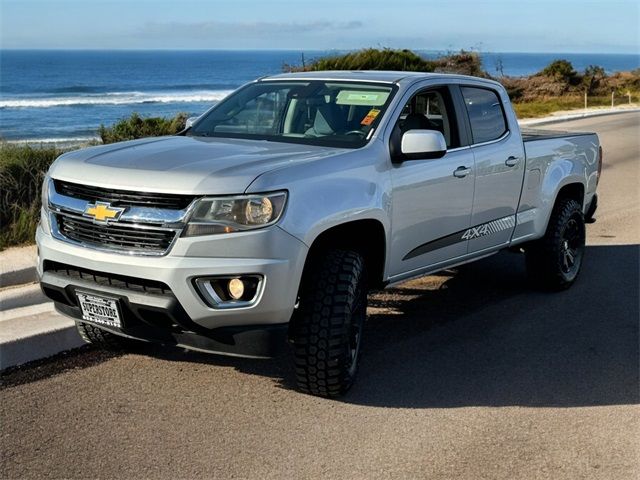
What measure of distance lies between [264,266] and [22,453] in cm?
150

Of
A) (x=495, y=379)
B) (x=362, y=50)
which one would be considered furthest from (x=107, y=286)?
(x=362, y=50)

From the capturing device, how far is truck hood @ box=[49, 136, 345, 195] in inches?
181

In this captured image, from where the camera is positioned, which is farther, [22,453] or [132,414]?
[132,414]

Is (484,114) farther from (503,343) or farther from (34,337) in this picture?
(34,337)

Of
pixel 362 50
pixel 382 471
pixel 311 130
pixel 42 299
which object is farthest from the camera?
pixel 362 50

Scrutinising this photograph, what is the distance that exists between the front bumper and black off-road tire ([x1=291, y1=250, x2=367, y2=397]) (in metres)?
0.24

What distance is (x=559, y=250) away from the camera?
24.9 ft

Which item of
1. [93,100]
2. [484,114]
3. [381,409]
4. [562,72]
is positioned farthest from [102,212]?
[562,72]

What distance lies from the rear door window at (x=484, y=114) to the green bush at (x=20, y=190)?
13.7 ft

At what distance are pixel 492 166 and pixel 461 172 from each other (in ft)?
1.70

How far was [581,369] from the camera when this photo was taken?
5.80m

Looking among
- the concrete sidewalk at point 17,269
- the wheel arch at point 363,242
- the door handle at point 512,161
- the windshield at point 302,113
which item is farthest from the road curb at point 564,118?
the wheel arch at point 363,242

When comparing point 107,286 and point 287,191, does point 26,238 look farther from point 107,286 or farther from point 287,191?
point 287,191

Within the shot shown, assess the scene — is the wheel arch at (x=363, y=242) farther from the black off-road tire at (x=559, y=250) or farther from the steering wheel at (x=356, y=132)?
the black off-road tire at (x=559, y=250)
